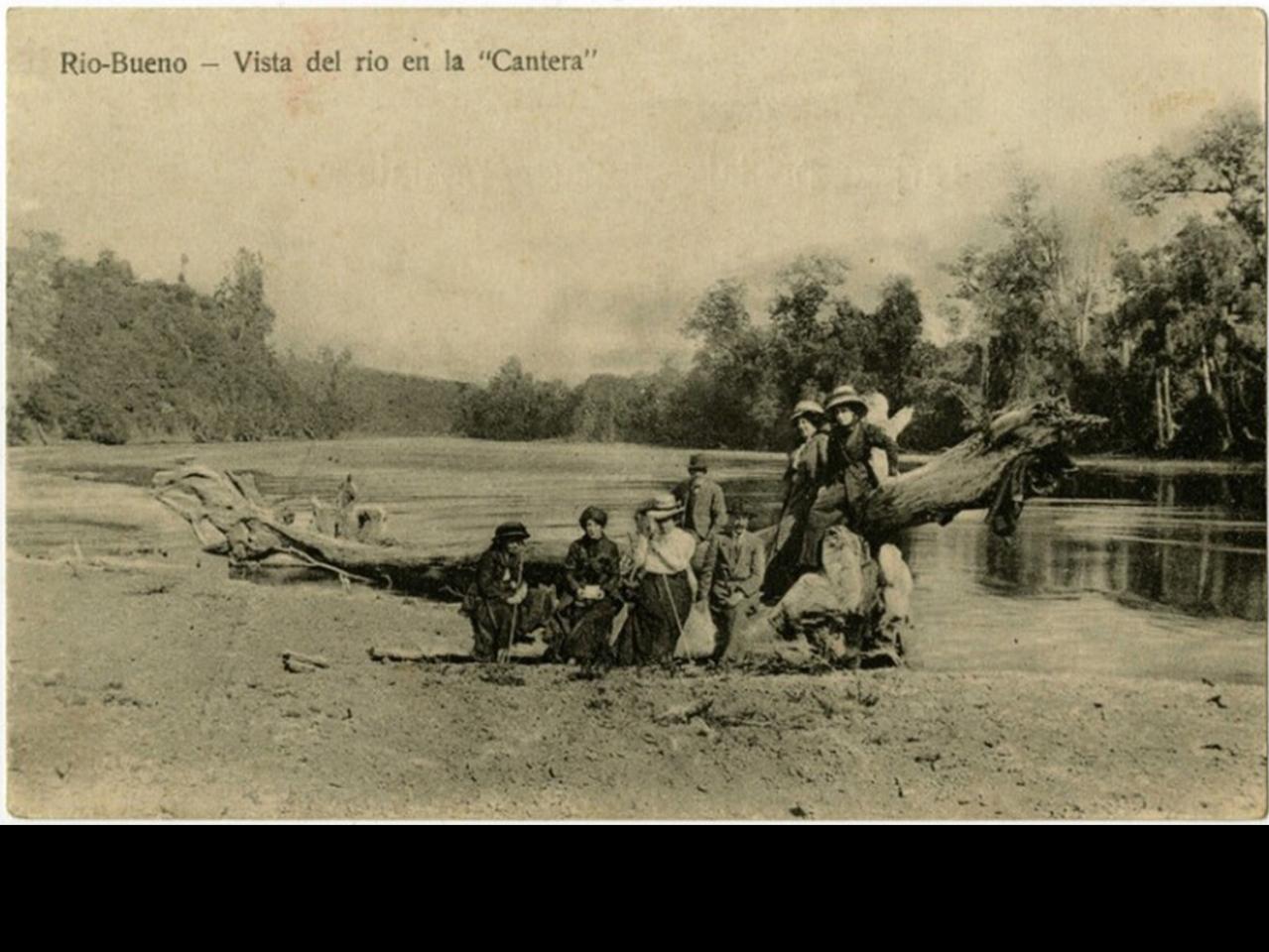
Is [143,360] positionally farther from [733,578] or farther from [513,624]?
[733,578]

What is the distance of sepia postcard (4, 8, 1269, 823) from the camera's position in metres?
4.94

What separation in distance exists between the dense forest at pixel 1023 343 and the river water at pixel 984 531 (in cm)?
17

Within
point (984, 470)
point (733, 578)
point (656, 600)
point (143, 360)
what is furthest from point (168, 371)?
point (984, 470)

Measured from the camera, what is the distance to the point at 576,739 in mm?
4945

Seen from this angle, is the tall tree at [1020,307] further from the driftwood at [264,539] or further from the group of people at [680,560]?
the driftwood at [264,539]

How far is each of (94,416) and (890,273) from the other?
12.5ft

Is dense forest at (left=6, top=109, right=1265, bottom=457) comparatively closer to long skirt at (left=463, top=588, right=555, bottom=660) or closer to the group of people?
the group of people

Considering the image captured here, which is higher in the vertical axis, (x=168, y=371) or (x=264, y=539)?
(x=168, y=371)

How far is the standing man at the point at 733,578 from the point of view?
5059 mm

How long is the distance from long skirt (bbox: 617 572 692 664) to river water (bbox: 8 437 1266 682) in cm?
30

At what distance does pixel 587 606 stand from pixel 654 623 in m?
0.32

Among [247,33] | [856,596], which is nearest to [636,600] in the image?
[856,596]

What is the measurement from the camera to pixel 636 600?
16.6ft

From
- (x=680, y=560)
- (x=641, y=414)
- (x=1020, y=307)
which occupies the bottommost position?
(x=680, y=560)
